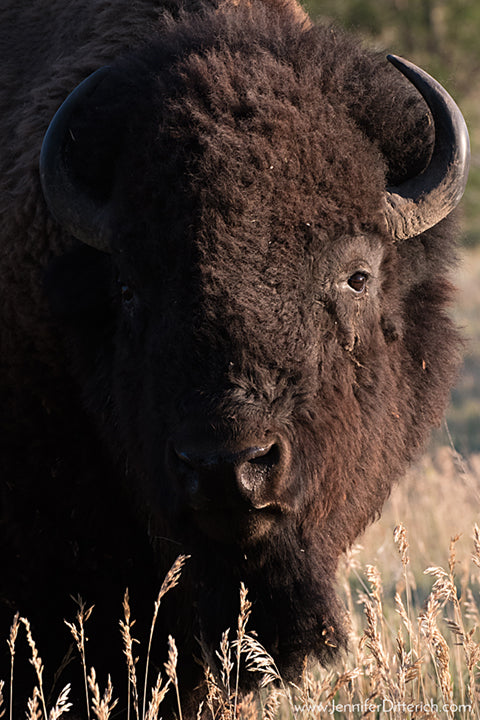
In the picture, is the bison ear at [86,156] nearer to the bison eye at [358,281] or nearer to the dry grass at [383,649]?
the bison eye at [358,281]

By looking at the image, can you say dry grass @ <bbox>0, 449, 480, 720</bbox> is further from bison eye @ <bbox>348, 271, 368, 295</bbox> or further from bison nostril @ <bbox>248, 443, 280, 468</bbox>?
bison eye @ <bbox>348, 271, 368, 295</bbox>

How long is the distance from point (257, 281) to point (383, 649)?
1387 millimetres

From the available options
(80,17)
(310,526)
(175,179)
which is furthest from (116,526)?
(80,17)

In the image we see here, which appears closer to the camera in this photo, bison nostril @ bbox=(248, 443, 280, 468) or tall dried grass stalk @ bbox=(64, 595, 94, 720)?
bison nostril @ bbox=(248, 443, 280, 468)

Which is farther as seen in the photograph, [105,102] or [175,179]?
[105,102]

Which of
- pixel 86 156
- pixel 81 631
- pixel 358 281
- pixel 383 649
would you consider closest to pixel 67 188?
pixel 86 156

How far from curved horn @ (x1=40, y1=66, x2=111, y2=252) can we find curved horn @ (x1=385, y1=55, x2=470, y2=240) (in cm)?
116

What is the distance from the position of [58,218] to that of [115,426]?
34.8 inches

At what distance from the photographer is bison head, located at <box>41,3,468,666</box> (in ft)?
9.58

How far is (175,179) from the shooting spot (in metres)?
3.17

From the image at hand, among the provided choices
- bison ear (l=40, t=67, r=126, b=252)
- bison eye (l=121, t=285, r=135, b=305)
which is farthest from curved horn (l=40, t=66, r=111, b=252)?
bison eye (l=121, t=285, r=135, b=305)

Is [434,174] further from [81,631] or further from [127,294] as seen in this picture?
[81,631]

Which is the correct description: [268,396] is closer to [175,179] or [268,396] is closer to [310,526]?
[310,526]

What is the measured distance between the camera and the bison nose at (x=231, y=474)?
8.79 ft
